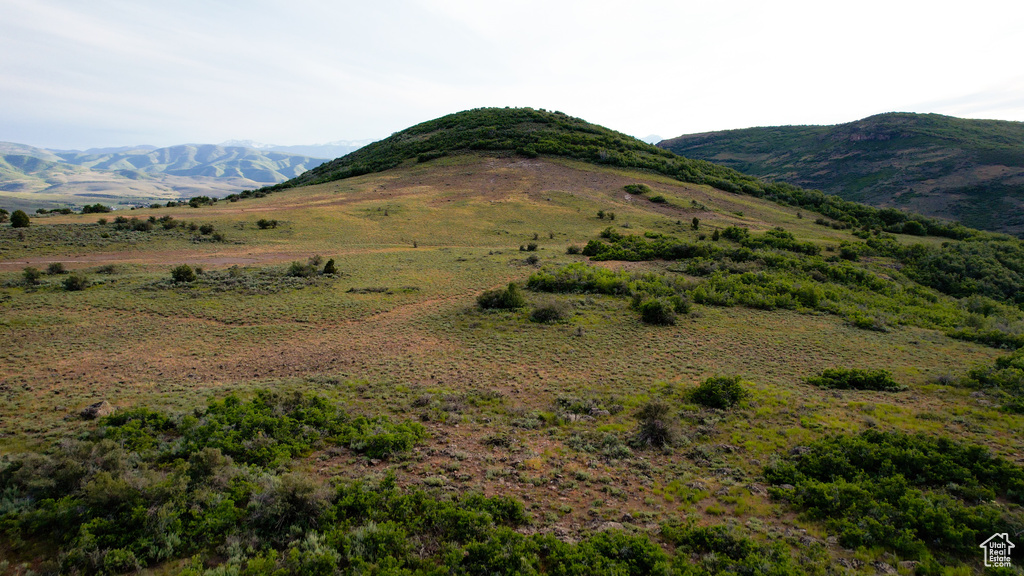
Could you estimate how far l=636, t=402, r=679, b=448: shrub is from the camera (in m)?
10.7

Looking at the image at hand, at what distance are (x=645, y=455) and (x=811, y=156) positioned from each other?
463 feet

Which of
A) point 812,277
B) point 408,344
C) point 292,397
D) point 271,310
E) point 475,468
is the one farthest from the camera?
point 812,277

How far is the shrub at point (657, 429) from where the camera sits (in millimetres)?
10688

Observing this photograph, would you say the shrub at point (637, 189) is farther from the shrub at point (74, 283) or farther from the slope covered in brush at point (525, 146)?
the shrub at point (74, 283)

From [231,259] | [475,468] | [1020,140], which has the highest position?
[1020,140]

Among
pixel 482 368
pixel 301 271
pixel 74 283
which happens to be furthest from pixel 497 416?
pixel 74 283

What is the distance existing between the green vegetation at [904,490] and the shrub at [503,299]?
549 inches

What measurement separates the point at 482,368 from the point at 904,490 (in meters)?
11.5

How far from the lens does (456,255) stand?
111 ft

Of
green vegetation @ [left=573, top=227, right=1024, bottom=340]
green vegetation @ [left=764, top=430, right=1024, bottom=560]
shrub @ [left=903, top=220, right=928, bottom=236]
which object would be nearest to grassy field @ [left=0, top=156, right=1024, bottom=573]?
green vegetation @ [left=764, top=430, right=1024, bottom=560]

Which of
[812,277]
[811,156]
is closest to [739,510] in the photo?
[812,277]

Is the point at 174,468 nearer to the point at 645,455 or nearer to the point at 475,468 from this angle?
the point at 475,468

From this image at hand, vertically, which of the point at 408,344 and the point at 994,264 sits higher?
the point at 994,264

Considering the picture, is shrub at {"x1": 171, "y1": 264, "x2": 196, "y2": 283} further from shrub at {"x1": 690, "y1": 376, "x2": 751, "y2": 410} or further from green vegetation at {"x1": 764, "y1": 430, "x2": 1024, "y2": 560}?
→ green vegetation at {"x1": 764, "y1": 430, "x2": 1024, "y2": 560}
